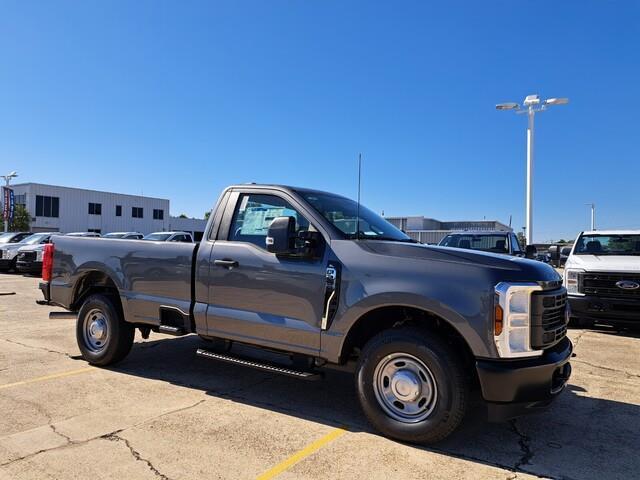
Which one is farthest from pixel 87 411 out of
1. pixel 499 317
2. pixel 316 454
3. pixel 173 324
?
pixel 499 317

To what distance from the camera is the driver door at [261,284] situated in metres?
4.16

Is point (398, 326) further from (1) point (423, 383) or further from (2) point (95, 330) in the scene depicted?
(2) point (95, 330)

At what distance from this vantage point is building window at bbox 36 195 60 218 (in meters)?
50.6

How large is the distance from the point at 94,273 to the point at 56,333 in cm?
275

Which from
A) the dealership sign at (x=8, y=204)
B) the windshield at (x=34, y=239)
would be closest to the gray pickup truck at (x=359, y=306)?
the windshield at (x=34, y=239)

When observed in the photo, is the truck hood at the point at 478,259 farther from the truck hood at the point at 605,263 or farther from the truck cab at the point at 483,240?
the truck cab at the point at 483,240

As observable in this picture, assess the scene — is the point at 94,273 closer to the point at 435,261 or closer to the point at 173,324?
the point at 173,324

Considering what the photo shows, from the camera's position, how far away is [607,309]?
26.9 feet

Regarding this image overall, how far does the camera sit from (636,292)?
26.4 feet

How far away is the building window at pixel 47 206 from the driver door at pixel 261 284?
53920 millimetres

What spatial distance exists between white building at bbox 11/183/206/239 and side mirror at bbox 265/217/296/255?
178 feet

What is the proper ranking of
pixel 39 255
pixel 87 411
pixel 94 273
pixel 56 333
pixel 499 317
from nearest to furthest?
pixel 499 317, pixel 87 411, pixel 94 273, pixel 56 333, pixel 39 255

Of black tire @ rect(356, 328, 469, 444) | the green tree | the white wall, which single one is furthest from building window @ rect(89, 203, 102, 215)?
black tire @ rect(356, 328, 469, 444)

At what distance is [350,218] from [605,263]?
20.3ft
